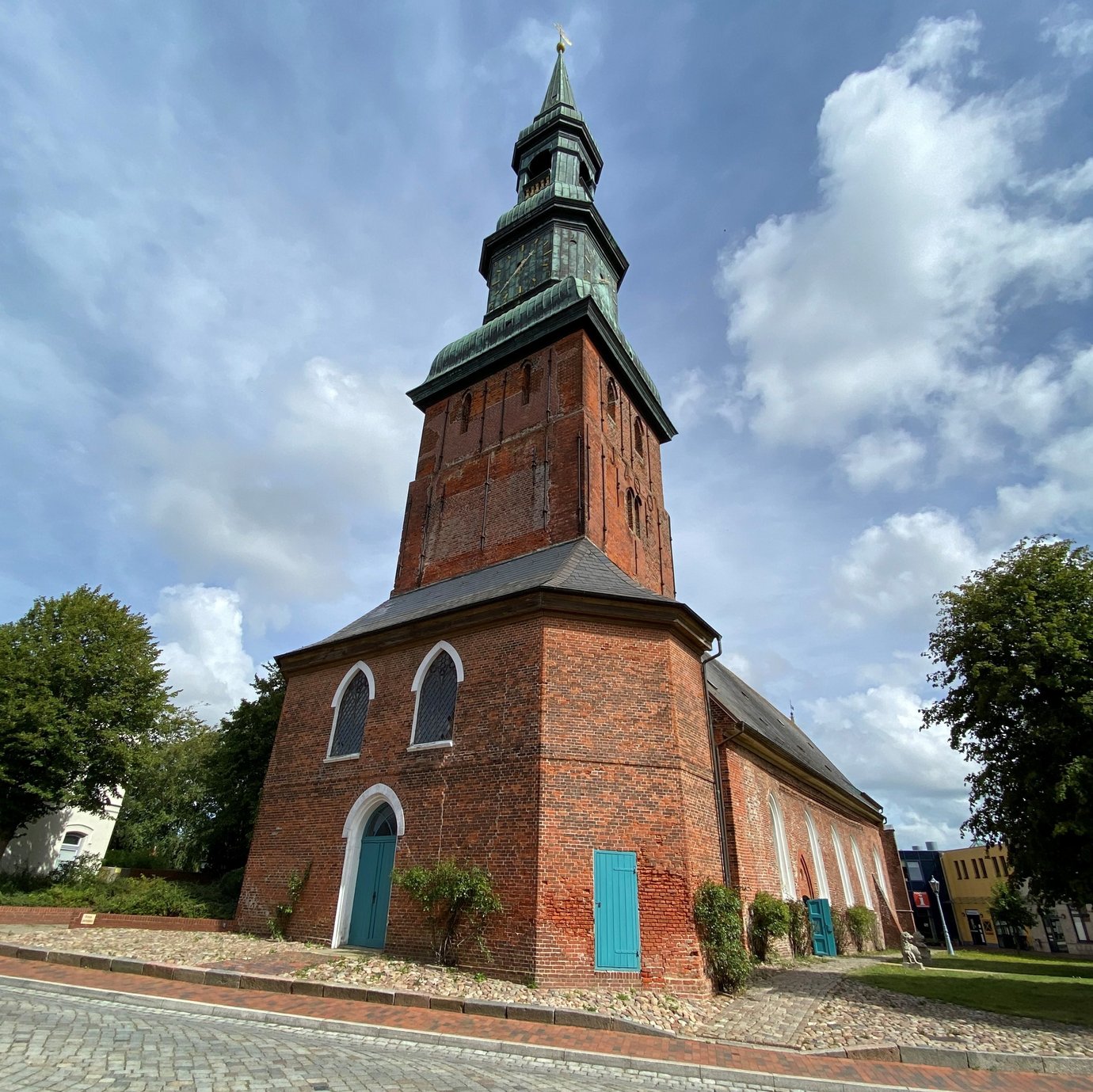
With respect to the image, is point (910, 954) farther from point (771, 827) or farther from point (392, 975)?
point (392, 975)

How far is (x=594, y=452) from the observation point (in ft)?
59.5

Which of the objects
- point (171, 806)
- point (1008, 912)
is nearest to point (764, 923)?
point (171, 806)

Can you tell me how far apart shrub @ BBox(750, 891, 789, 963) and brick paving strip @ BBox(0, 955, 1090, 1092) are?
633cm

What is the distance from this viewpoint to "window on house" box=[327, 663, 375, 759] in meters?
14.5

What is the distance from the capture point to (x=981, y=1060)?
7.07 metres

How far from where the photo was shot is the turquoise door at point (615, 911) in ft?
33.2

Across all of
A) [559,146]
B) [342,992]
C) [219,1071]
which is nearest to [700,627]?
[342,992]

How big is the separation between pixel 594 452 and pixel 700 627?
6236mm

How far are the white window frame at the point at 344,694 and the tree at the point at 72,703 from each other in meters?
9.53

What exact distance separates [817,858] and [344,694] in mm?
14687

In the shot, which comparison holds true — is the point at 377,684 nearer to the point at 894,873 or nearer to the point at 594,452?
the point at 594,452

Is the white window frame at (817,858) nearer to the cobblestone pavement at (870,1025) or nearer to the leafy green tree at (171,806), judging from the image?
the cobblestone pavement at (870,1025)

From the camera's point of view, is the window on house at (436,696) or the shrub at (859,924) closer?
the window on house at (436,696)

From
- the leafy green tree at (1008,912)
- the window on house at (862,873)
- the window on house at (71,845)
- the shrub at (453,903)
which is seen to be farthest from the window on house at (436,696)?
the leafy green tree at (1008,912)
